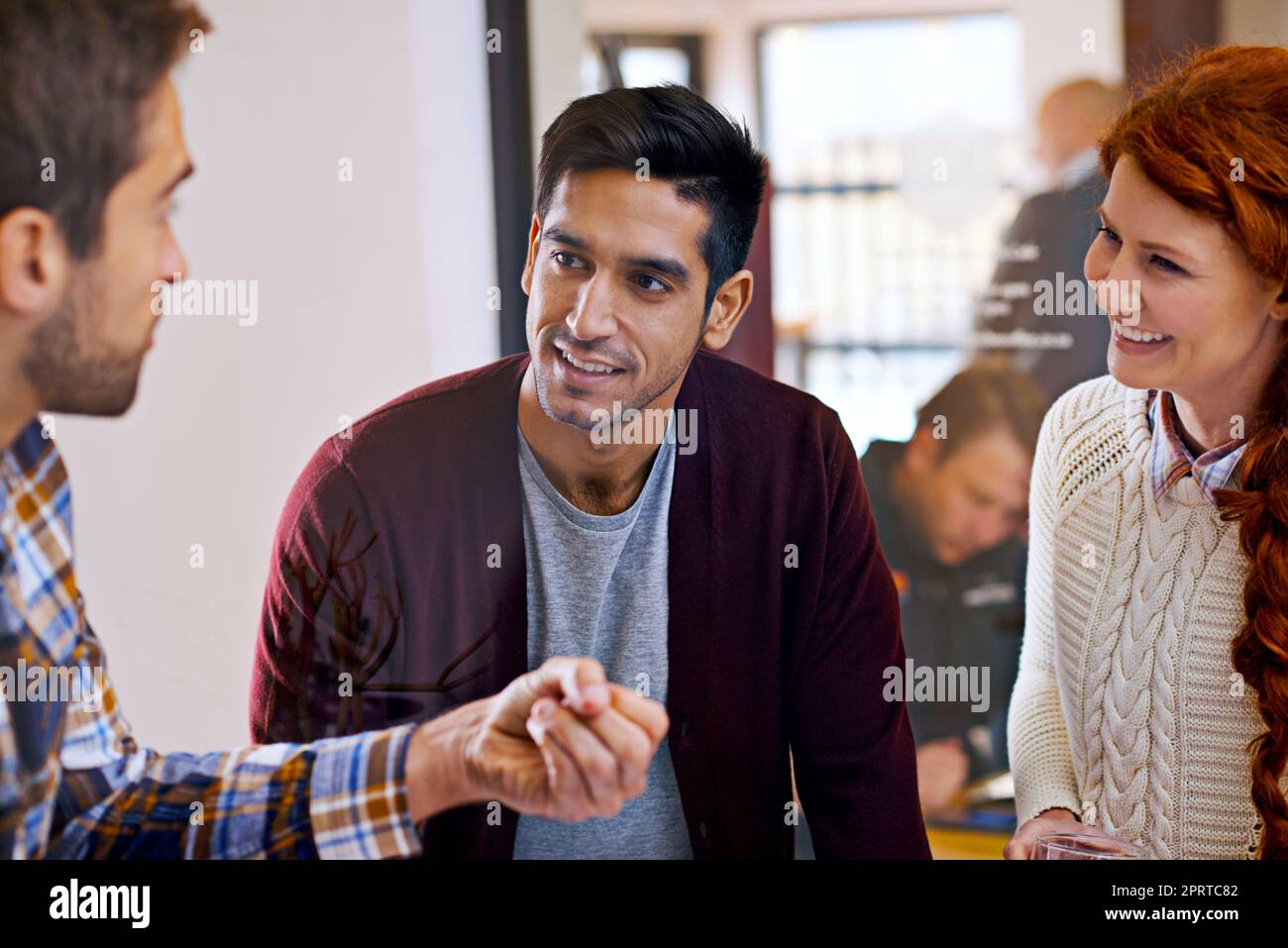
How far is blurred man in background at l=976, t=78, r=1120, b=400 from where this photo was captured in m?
1.51

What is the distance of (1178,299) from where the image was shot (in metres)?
1.24

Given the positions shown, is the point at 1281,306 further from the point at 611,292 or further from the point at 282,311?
the point at 282,311

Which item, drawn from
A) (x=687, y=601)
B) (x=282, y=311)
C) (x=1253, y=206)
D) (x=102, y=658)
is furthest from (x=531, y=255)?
(x=1253, y=206)

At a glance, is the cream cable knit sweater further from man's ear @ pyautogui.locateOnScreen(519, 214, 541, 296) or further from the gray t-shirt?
man's ear @ pyautogui.locateOnScreen(519, 214, 541, 296)

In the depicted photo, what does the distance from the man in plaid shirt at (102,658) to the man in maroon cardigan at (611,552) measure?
3.4 inches

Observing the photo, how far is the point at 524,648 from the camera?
1.32 meters

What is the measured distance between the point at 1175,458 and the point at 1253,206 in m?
0.27

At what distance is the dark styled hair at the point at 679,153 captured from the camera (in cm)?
126

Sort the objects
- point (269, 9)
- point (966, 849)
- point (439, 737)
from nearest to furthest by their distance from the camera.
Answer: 1. point (439, 737)
2. point (269, 9)
3. point (966, 849)

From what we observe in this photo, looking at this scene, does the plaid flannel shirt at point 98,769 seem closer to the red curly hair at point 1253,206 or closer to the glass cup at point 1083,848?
the glass cup at point 1083,848

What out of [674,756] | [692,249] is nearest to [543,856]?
[674,756]

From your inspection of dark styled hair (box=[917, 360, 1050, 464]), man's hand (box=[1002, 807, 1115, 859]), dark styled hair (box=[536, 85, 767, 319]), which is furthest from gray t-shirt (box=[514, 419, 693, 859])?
dark styled hair (box=[917, 360, 1050, 464])
